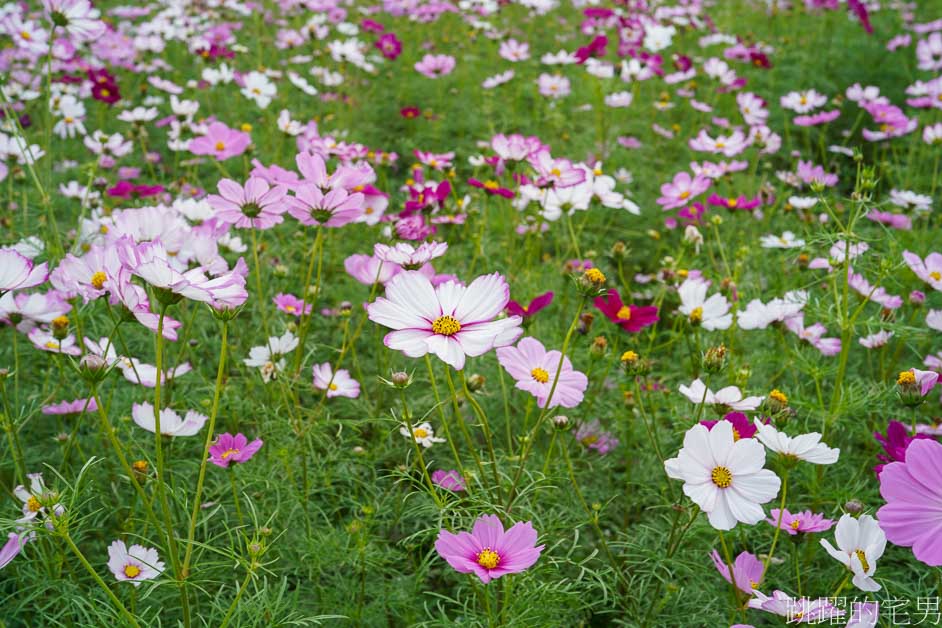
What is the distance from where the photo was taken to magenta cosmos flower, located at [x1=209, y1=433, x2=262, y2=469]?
1.02 meters

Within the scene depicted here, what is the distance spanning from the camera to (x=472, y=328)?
2.69 ft

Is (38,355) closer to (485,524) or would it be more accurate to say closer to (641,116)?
(485,524)

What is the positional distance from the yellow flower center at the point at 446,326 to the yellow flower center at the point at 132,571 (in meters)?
0.53

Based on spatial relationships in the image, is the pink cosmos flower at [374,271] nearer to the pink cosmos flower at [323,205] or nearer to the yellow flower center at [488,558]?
the pink cosmos flower at [323,205]

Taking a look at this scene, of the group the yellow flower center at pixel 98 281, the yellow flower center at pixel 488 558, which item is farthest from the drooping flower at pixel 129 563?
the yellow flower center at pixel 488 558

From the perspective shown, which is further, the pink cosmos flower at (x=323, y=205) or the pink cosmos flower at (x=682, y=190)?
the pink cosmos flower at (x=682, y=190)

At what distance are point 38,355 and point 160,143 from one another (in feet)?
5.07

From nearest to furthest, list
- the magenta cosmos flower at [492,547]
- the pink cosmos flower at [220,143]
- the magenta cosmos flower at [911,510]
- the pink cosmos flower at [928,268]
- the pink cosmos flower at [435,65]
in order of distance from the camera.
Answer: the magenta cosmos flower at [911,510]
the magenta cosmos flower at [492,547]
the pink cosmos flower at [928,268]
the pink cosmos flower at [220,143]
the pink cosmos flower at [435,65]

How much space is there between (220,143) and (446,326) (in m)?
1.06

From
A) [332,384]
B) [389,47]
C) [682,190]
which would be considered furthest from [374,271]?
[389,47]

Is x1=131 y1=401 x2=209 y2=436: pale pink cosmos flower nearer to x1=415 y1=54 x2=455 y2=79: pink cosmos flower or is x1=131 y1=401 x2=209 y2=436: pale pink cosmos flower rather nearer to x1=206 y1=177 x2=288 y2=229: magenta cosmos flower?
x1=206 y1=177 x2=288 y2=229: magenta cosmos flower

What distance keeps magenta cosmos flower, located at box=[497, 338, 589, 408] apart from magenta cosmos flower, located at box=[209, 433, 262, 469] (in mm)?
369

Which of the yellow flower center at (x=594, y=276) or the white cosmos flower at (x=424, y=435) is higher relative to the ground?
the yellow flower center at (x=594, y=276)

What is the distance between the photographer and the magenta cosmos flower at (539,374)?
1.00 metres
